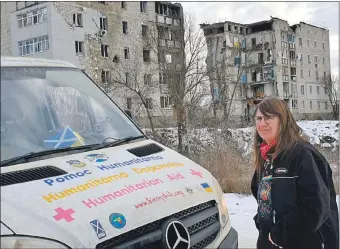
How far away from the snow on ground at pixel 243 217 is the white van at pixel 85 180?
101 inches

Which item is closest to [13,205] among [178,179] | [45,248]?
[45,248]

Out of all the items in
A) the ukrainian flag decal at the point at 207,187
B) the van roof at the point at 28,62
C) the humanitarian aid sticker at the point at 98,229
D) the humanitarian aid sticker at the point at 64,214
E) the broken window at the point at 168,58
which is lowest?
the humanitarian aid sticker at the point at 98,229

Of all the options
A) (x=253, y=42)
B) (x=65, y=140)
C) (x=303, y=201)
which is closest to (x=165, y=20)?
(x=253, y=42)

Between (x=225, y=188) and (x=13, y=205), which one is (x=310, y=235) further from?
(x=225, y=188)

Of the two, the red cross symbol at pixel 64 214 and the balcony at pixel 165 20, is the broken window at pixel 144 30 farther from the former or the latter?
the red cross symbol at pixel 64 214

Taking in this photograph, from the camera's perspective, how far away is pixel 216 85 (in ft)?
90.0

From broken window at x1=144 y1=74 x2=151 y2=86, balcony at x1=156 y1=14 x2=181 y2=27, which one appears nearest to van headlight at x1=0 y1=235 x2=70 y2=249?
broken window at x1=144 y1=74 x2=151 y2=86

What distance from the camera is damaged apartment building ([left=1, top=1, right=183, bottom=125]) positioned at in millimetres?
35344

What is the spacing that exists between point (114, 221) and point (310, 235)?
1349 millimetres

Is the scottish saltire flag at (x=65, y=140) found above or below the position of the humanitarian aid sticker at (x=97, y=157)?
above

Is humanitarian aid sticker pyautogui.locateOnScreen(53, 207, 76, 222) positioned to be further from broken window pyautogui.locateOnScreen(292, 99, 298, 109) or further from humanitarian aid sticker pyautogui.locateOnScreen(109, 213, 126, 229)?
broken window pyautogui.locateOnScreen(292, 99, 298, 109)

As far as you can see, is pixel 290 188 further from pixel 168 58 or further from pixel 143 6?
pixel 143 6

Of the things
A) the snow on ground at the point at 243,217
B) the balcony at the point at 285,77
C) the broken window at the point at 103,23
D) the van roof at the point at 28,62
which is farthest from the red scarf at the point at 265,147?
the balcony at the point at 285,77

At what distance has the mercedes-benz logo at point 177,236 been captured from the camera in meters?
2.66
